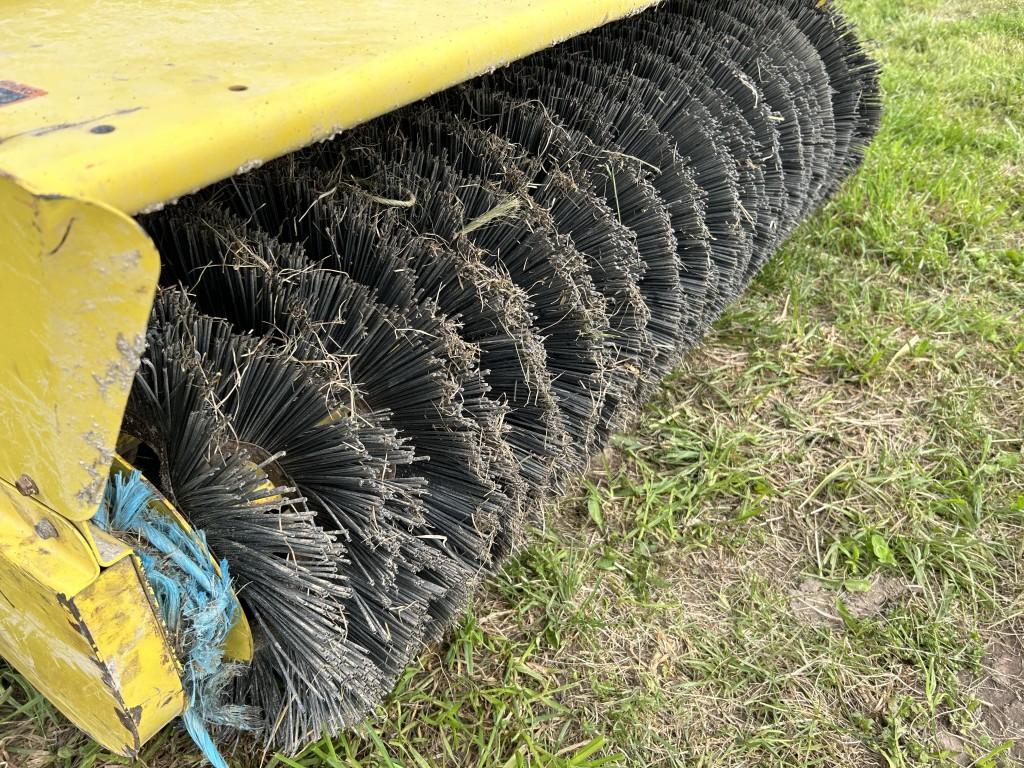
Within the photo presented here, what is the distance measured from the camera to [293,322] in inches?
41.3

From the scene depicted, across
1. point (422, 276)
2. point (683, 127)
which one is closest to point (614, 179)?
point (683, 127)

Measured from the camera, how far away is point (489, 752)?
1304 millimetres

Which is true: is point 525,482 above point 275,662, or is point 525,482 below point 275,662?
above

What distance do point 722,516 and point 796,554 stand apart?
170mm

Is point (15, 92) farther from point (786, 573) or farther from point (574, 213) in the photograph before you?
point (786, 573)

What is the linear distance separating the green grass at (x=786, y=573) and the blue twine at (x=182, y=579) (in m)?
0.27

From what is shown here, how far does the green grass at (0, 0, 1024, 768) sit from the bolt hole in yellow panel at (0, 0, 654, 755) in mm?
440

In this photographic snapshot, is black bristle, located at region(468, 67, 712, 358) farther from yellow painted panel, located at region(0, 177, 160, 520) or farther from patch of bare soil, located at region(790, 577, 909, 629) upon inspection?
yellow painted panel, located at region(0, 177, 160, 520)

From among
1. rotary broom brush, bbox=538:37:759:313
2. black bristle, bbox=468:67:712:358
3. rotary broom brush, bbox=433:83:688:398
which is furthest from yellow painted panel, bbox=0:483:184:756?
rotary broom brush, bbox=538:37:759:313

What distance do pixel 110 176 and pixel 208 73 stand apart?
24 cm

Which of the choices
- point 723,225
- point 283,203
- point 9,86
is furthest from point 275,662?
point 723,225

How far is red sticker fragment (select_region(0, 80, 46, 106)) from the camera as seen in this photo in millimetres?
738

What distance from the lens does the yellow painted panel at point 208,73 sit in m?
0.66

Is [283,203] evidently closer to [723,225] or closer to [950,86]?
[723,225]
